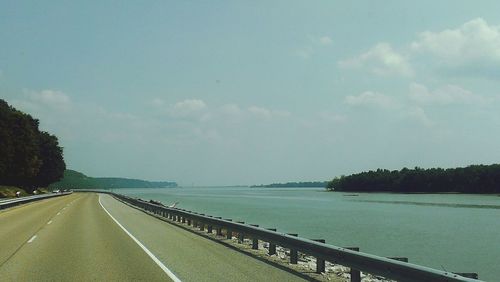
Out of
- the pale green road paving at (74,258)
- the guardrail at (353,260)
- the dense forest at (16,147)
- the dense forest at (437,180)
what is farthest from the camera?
the dense forest at (437,180)

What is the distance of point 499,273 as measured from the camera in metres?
21.0

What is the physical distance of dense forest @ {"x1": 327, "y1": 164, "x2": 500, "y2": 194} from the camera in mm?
141000

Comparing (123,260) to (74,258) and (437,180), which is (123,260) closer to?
(74,258)

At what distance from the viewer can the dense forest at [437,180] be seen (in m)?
141

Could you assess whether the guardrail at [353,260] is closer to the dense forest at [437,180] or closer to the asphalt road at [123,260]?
the asphalt road at [123,260]

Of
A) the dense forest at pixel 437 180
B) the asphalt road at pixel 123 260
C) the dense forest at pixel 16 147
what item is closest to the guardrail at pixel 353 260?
the asphalt road at pixel 123 260

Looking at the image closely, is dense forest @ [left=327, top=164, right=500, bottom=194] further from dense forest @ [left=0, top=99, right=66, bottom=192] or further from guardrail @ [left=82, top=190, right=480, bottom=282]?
guardrail @ [left=82, top=190, right=480, bottom=282]

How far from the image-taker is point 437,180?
162000 mm

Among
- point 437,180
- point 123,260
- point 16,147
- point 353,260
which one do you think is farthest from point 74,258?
point 437,180

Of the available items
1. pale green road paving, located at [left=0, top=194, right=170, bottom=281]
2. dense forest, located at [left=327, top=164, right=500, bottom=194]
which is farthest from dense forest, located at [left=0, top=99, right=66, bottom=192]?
dense forest, located at [left=327, top=164, right=500, bottom=194]

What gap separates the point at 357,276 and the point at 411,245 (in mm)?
Result: 22717

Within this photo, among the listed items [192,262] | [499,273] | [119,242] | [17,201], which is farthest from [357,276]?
[17,201]

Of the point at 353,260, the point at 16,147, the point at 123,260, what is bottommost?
the point at 123,260

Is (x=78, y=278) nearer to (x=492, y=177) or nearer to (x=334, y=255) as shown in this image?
(x=334, y=255)
